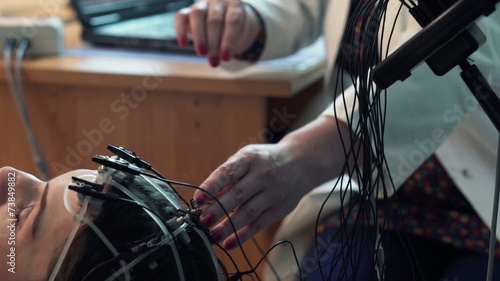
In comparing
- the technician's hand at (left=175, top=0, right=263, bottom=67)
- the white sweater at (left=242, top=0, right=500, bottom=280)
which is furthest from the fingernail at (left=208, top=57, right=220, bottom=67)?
the white sweater at (left=242, top=0, right=500, bottom=280)

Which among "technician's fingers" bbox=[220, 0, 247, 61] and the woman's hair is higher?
"technician's fingers" bbox=[220, 0, 247, 61]

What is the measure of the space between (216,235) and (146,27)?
35.9 inches

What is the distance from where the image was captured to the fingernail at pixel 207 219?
0.52m

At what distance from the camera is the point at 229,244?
57 centimetres

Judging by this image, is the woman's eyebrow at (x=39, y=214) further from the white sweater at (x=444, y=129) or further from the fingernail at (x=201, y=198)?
the white sweater at (x=444, y=129)

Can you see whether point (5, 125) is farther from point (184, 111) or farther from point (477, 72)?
point (477, 72)

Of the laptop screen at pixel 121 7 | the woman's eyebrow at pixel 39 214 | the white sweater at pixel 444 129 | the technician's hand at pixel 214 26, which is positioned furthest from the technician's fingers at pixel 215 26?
the laptop screen at pixel 121 7

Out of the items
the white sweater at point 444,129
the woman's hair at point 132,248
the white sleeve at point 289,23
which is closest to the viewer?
the woman's hair at point 132,248

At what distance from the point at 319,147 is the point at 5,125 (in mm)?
637

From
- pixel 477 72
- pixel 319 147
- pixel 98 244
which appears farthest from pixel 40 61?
pixel 477 72

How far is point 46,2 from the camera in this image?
1.63 m

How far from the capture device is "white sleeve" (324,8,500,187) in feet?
2.44

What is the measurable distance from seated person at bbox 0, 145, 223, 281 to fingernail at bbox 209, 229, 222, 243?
0.03 metres

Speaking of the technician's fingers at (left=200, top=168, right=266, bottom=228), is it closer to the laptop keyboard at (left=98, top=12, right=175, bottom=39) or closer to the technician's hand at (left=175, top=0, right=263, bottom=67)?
the technician's hand at (left=175, top=0, right=263, bottom=67)
